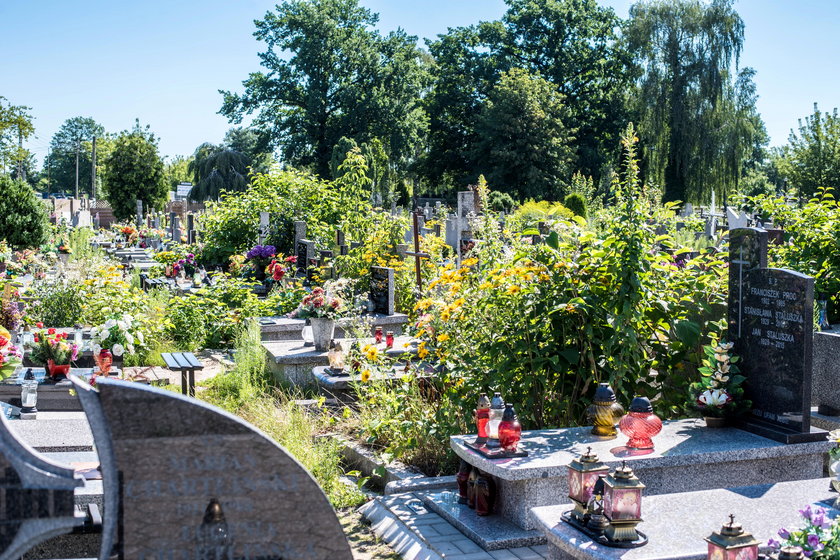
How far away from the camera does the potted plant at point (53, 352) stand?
26.3 feet

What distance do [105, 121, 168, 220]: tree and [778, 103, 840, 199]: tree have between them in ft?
89.4

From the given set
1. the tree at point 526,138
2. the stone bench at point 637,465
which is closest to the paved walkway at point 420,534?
the stone bench at point 637,465

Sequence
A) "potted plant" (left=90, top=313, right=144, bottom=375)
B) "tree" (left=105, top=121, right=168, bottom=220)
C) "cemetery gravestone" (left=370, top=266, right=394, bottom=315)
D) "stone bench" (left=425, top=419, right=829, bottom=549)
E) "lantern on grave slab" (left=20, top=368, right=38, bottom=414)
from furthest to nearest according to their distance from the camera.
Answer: "tree" (left=105, top=121, right=168, bottom=220) → "cemetery gravestone" (left=370, top=266, right=394, bottom=315) → "potted plant" (left=90, top=313, right=144, bottom=375) → "lantern on grave slab" (left=20, top=368, right=38, bottom=414) → "stone bench" (left=425, top=419, right=829, bottom=549)

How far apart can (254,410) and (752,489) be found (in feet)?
14.1

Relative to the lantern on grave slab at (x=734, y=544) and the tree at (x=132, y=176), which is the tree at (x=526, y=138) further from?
the lantern on grave slab at (x=734, y=544)

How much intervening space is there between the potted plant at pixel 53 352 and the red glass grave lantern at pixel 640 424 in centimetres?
531

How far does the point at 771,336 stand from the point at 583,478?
2.17m

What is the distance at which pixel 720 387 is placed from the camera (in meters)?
5.97

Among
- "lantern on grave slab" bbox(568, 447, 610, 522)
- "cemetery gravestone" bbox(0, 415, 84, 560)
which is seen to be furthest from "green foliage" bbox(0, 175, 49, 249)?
"cemetery gravestone" bbox(0, 415, 84, 560)

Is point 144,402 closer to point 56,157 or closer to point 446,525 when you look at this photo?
point 446,525

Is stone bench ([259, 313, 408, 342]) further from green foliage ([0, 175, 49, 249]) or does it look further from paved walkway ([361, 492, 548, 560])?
green foliage ([0, 175, 49, 249])

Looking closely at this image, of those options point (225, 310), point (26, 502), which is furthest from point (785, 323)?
point (225, 310)

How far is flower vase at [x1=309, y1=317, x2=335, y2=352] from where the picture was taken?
973cm

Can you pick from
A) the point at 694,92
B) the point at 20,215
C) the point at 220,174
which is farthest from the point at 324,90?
the point at 20,215
